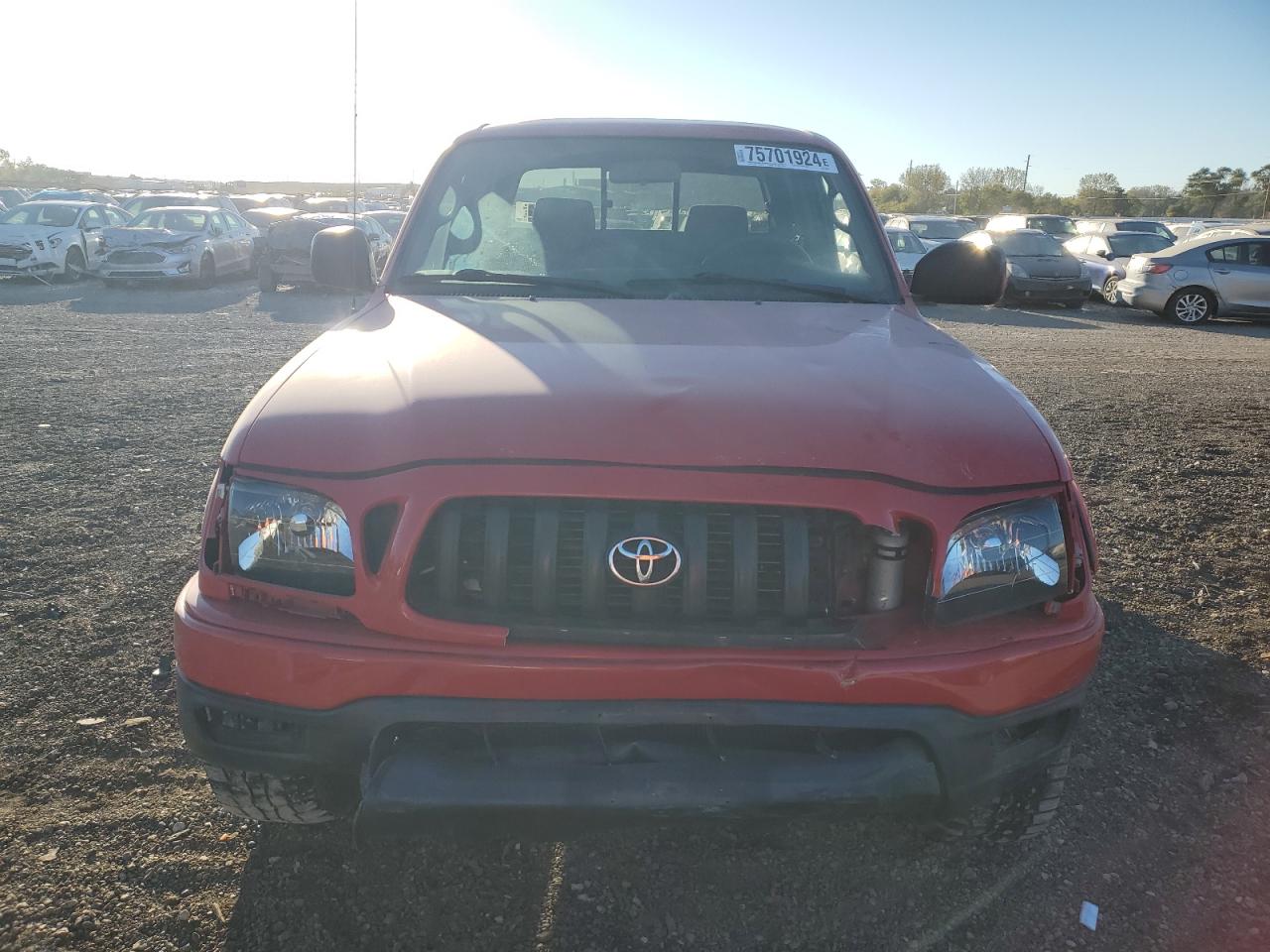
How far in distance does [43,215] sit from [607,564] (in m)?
20.4

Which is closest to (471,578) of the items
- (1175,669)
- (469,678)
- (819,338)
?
(469,678)

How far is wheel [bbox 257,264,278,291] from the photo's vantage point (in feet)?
55.8

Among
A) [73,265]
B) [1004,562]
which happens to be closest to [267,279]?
[73,265]

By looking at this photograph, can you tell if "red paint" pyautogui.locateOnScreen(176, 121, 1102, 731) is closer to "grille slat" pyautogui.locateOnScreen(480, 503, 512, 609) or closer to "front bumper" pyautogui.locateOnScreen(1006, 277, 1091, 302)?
"grille slat" pyautogui.locateOnScreen(480, 503, 512, 609)

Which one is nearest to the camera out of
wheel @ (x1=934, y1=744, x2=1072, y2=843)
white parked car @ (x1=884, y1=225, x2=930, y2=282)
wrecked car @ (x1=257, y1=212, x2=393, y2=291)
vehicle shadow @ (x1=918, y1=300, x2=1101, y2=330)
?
wheel @ (x1=934, y1=744, x2=1072, y2=843)

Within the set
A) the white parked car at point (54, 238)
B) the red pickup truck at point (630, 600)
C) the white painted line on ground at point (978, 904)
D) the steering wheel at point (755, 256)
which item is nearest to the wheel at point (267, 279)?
the white parked car at point (54, 238)

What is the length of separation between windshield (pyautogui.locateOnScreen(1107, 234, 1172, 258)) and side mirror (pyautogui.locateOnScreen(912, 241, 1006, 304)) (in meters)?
18.5

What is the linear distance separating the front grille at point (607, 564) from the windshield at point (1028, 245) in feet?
57.2

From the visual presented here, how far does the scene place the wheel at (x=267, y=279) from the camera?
17.0 m

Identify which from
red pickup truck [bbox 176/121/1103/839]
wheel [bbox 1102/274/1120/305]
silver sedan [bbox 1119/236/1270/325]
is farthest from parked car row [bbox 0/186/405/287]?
red pickup truck [bbox 176/121/1103/839]

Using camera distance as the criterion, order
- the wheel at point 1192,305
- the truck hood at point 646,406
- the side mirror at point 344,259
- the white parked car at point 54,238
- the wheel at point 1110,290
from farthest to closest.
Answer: the wheel at point 1110,290 → the white parked car at point 54,238 → the wheel at point 1192,305 → the side mirror at point 344,259 → the truck hood at point 646,406

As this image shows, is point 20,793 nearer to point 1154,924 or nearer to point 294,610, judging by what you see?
Result: point 294,610

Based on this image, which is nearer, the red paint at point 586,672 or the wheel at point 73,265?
the red paint at point 586,672

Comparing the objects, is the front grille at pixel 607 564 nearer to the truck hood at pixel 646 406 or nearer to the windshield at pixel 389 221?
the truck hood at pixel 646 406
